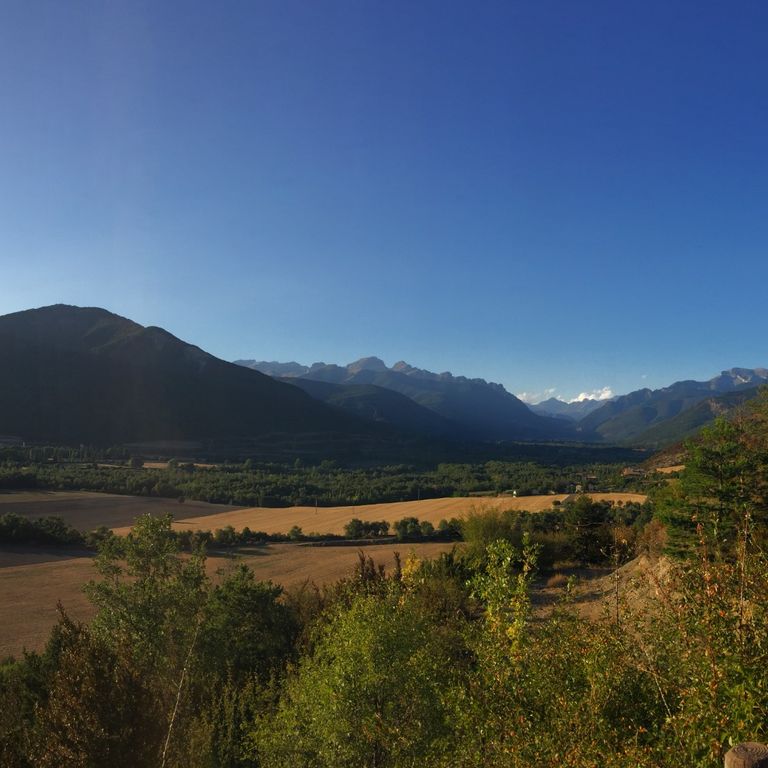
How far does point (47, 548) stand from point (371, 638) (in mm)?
43838

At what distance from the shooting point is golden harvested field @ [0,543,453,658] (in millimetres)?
25812

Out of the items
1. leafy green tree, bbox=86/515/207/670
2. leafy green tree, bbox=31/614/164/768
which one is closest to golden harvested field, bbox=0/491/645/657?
leafy green tree, bbox=86/515/207/670

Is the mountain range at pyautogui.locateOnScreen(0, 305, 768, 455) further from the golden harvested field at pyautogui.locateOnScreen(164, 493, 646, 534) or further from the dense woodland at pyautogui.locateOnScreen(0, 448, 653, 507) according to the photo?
the golden harvested field at pyautogui.locateOnScreen(164, 493, 646, 534)

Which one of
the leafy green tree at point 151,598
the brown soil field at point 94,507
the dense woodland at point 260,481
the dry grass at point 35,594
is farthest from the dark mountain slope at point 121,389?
the leafy green tree at point 151,598

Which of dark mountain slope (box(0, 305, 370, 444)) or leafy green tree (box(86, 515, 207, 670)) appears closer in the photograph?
leafy green tree (box(86, 515, 207, 670))

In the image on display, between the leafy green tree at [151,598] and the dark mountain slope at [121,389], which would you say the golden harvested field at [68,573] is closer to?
the leafy green tree at [151,598]

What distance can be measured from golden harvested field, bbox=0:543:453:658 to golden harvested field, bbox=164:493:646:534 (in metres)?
10.4

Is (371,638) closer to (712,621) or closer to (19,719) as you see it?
(712,621)

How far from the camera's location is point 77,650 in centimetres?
925

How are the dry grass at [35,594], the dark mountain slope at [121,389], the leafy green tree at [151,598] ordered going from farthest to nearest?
1. the dark mountain slope at [121,389]
2. the dry grass at [35,594]
3. the leafy green tree at [151,598]

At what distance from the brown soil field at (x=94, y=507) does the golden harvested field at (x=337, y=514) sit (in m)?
3.37

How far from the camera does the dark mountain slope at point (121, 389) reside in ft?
421

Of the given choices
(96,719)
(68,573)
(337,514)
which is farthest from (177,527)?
(96,719)

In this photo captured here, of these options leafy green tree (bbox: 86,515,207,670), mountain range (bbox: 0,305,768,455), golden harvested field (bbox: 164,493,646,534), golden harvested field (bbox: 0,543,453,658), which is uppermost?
mountain range (bbox: 0,305,768,455)
